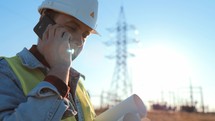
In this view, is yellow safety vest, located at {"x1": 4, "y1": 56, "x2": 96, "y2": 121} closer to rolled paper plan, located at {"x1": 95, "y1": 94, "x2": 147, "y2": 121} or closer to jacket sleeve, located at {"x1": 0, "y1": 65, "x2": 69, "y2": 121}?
jacket sleeve, located at {"x1": 0, "y1": 65, "x2": 69, "y2": 121}

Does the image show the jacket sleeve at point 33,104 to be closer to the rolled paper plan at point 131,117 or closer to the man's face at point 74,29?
the man's face at point 74,29

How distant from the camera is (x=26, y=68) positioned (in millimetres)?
1883

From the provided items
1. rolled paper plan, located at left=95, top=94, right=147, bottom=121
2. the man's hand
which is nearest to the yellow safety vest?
the man's hand

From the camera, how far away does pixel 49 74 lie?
5.41ft

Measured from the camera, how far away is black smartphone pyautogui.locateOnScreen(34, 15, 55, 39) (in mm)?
1907

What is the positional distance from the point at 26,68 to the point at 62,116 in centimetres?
41

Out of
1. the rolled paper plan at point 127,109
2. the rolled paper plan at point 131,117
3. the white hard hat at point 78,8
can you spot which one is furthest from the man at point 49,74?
the rolled paper plan at point 131,117

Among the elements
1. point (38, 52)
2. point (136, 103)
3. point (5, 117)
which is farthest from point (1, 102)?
point (136, 103)

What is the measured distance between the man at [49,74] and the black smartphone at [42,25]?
1.7 inches

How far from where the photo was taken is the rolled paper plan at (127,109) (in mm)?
2227

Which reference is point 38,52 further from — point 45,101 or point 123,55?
point 123,55

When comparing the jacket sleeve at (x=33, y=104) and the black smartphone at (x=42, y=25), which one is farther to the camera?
the black smartphone at (x=42, y=25)

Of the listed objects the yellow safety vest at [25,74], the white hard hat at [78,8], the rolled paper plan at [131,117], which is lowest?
the rolled paper plan at [131,117]

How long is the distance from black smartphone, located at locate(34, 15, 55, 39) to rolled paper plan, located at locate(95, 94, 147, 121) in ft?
2.56
